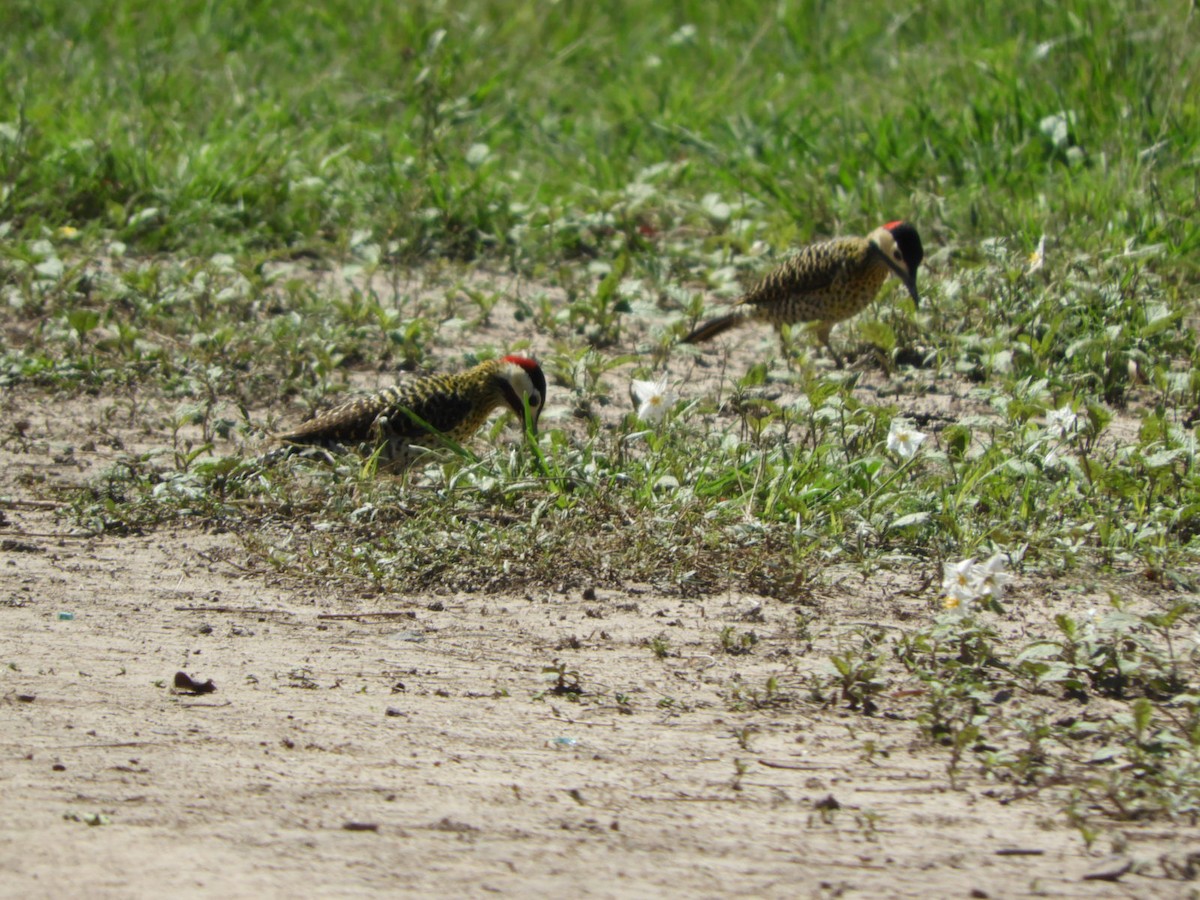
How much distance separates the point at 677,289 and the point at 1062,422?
292cm

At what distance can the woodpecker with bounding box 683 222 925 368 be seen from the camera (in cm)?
763

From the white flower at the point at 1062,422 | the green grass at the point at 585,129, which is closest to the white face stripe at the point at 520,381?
the white flower at the point at 1062,422

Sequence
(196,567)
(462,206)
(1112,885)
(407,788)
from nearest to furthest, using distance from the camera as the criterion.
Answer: (1112,885) < (407,788) < (196,567) < (462,206)

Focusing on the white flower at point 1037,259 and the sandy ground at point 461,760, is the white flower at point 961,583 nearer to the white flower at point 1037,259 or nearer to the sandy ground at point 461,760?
the sandy ground at point 461,760

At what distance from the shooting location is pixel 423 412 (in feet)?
20.3

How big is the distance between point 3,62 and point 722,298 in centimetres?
554

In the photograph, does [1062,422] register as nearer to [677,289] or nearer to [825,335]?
[825,335]

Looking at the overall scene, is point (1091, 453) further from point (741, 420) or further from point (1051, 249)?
point (1051, 249)

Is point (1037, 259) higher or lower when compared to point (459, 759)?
higher

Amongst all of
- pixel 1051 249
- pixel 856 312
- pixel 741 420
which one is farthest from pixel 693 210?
pixel 741 420

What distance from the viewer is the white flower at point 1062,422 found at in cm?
558

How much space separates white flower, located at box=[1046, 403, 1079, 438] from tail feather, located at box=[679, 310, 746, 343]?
2.31 metres

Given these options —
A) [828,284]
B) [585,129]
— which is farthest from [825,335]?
[585,129]

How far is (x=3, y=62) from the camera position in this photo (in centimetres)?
1069
